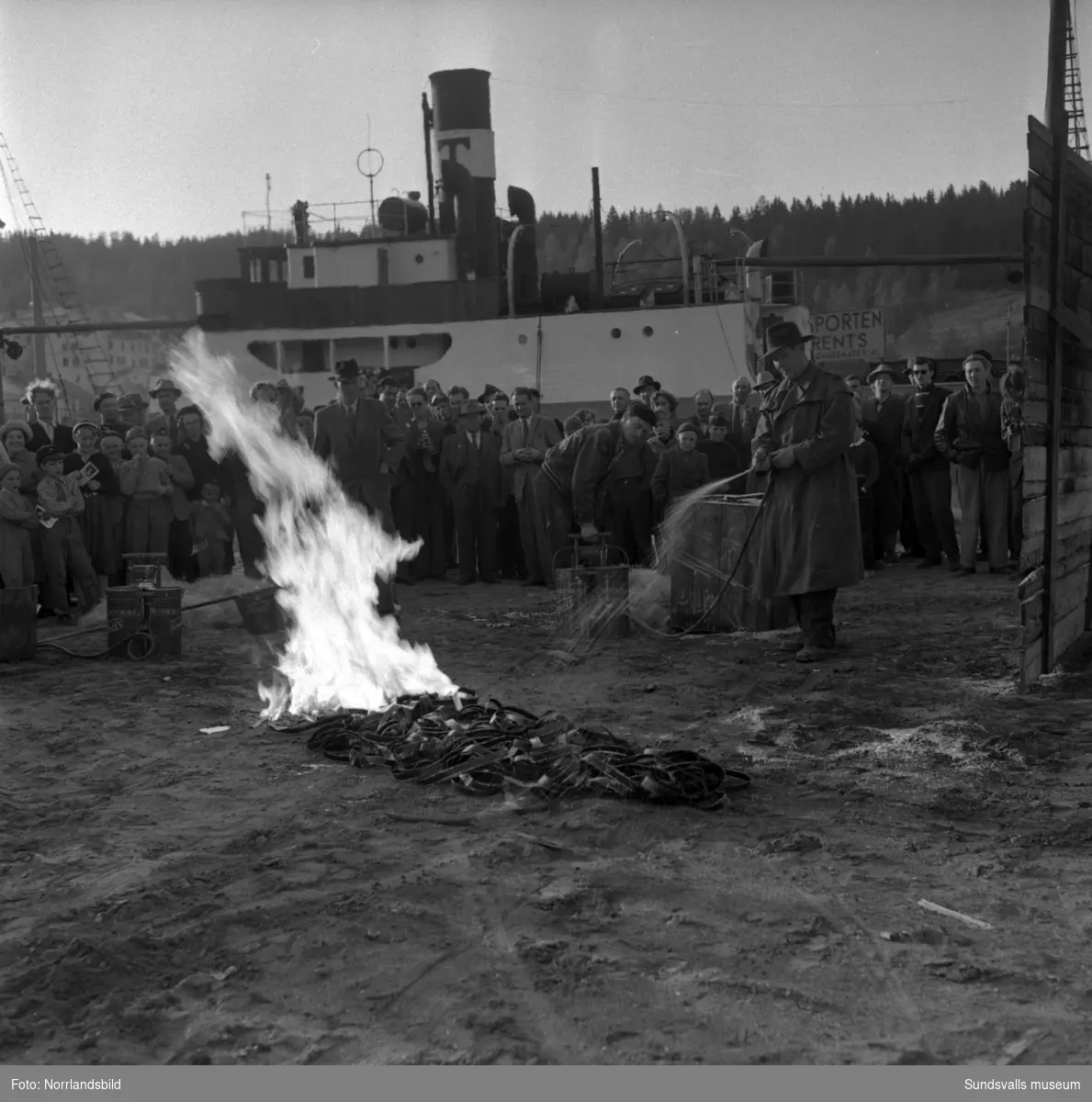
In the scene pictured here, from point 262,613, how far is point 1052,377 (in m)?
6.60

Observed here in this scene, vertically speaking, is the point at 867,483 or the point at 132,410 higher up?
the point at 132,410

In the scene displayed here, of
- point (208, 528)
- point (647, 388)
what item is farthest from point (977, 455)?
point (208, 528)

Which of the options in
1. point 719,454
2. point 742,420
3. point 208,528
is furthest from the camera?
point 742,420

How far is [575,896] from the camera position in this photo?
14.5ft

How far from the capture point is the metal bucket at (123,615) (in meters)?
9.67

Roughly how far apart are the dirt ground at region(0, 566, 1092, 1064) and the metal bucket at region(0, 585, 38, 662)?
1.94 metres

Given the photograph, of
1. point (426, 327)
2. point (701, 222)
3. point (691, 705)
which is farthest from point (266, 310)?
point (701, 222)

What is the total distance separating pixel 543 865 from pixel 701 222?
72.0m

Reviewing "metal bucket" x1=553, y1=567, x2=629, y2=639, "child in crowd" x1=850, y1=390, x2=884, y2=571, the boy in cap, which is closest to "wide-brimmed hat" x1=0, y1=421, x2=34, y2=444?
"metal bucket" x1=553, y1=567, x2=629, y2=639

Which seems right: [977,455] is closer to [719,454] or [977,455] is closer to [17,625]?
[719,454]

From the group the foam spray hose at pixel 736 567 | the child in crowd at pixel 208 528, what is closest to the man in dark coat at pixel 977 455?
the foam spray hose at pixel 736 567

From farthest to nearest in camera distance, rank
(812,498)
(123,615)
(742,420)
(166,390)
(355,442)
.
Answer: (166,390) → (742,420) → (355,442) → (123,615) → (812,498)

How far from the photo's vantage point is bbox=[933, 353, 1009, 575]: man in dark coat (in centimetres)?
1259

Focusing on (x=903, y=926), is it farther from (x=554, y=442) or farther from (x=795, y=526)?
(x=554, y=442)
